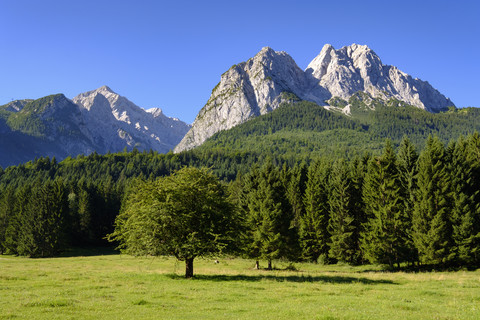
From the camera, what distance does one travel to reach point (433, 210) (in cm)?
4366

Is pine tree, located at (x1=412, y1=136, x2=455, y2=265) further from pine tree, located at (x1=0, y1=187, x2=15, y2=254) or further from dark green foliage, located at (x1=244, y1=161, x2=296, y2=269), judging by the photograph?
pine tree, located at (x1=0, y1=187, x2=15, y2=254)

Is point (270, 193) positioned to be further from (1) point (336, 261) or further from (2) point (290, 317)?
(2) point (290, 317)

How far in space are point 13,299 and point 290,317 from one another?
54.2 ft

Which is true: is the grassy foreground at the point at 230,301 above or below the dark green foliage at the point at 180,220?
below

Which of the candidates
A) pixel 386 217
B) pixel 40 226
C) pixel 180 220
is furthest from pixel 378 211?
pixel 40 226

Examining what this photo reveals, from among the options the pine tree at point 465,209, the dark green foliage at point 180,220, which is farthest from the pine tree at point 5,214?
the pine tree at point 465,209

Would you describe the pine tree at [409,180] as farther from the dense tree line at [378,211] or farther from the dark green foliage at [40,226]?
the dark green foliage at [40,226]

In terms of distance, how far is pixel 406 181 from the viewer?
49812 mm

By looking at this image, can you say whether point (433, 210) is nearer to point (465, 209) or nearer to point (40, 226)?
point (465, 209)

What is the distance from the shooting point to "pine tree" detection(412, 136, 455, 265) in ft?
138

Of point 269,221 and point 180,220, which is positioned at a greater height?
point 180,220

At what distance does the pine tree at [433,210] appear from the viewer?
42.1 metres

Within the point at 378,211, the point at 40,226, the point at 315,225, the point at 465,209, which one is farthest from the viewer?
the point at 40,226

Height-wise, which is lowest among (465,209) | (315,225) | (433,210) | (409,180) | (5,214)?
(315,225)
